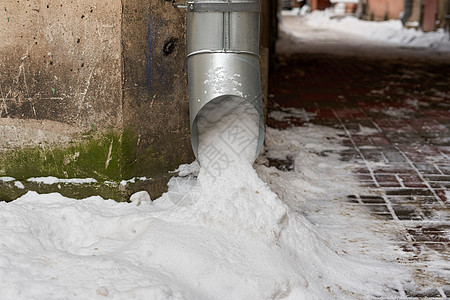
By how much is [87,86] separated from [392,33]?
18.5 m

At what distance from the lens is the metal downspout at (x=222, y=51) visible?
3.47m

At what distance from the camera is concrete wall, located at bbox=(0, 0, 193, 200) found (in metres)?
3.49

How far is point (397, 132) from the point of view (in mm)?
6281

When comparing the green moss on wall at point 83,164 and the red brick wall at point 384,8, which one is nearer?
the green moss on wall at point 83,164

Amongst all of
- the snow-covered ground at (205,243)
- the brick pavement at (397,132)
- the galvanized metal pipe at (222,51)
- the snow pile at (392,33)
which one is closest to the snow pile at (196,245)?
the snow-covered ground at (205,243)

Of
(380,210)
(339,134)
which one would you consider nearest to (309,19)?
(339,134)

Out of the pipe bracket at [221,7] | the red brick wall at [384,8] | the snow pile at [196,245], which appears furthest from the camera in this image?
the red brick wall at [384,8]

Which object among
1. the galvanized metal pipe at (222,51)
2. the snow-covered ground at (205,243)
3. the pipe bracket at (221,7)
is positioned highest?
the pipe bracket at (221,7)

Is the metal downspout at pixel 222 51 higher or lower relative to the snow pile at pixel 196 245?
higher

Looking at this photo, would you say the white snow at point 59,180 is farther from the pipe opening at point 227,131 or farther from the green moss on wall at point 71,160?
the pipe opening at point 227,131

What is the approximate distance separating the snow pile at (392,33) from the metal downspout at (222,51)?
13613 mm

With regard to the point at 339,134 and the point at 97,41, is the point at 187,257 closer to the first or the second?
the point at 97,41

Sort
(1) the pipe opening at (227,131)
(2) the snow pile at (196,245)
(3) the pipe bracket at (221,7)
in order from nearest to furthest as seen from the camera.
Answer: (2) the snow pile at (196,245), (3) the pipe bracket at (221,7), (1) the pipe opening at (227,131)

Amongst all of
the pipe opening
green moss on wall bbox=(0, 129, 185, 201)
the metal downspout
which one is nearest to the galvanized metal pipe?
the metal downspout
